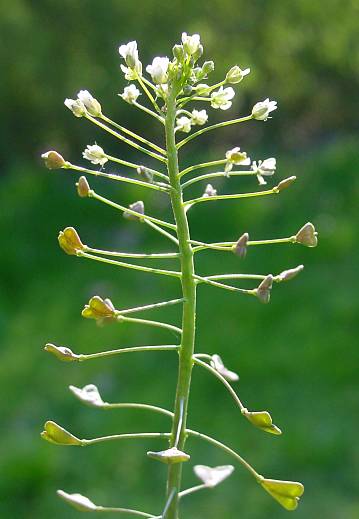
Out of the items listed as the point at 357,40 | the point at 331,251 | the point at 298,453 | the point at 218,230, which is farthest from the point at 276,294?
the point at 357,40

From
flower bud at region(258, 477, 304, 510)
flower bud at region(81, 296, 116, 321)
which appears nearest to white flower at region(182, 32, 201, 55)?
flower bud at region(81, 296, 116, 321)

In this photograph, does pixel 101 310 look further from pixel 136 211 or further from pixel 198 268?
pixel 198 268

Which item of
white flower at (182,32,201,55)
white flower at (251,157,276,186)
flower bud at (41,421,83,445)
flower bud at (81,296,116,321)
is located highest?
white flower at (182,32,201,55)

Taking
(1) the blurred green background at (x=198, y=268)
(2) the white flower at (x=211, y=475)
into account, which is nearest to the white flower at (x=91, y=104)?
(2) the white flower at (x=211, y=475)

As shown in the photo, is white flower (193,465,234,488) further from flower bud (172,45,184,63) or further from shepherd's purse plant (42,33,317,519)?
flower bud (172,45,184,63)

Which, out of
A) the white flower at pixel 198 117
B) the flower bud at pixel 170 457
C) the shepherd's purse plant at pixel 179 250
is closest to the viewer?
the flower bud at pixel 170 457

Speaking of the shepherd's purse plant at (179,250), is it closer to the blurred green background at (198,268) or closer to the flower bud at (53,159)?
the flower bud at (53,159)
